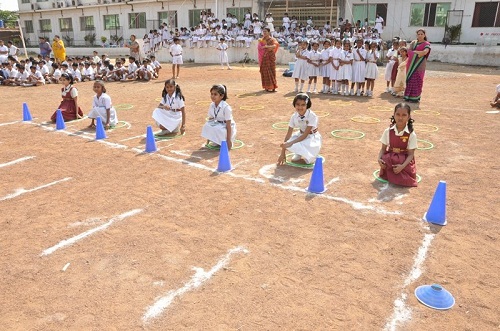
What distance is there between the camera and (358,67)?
1235 centimetres

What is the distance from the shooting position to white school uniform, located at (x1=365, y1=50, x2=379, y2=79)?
12073 mm

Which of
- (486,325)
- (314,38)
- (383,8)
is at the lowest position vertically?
(486,325)

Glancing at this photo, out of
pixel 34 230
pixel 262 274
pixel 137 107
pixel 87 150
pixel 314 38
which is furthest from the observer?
pixel 314 38

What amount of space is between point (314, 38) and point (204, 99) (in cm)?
1497

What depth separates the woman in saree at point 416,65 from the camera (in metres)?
10.7

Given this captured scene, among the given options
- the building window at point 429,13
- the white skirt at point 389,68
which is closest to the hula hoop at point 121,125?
the white skirt at point 389,68

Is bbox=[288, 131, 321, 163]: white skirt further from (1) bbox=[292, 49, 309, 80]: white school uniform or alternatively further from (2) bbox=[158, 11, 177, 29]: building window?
(2) bbox=[158, 11, 177, 29]: building window

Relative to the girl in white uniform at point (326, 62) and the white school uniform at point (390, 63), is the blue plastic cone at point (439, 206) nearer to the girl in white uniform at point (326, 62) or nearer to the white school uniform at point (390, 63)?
the girl in white uniform at point (326, 62)

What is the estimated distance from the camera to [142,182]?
18.6 ft

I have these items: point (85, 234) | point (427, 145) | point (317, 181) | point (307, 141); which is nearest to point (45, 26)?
point (307, 141)

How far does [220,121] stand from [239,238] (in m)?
3.39

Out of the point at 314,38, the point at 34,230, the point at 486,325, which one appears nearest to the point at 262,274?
the point at 486,325

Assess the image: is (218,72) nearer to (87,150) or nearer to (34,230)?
(87,150)

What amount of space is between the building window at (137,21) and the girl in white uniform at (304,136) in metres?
34.8
